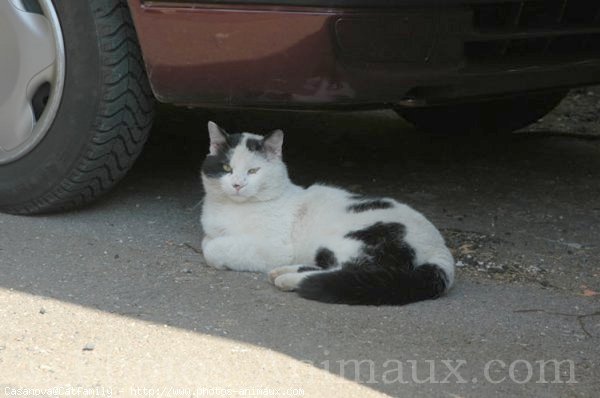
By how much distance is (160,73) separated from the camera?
4.26 m

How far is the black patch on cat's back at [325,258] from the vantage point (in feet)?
13.3

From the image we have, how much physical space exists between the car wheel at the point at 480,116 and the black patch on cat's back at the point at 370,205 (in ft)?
6.41

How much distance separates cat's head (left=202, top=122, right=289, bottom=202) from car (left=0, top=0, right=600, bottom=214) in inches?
9.1

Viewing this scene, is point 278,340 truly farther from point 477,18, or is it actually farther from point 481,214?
point 481,214

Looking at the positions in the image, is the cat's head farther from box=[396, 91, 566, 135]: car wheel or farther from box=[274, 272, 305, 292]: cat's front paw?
box=[396, 91, 566, 135]: car wheel

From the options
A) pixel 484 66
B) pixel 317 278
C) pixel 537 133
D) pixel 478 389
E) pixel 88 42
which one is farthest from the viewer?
pixel 537 133

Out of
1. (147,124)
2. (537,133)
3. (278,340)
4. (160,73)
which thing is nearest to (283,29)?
(160,73)

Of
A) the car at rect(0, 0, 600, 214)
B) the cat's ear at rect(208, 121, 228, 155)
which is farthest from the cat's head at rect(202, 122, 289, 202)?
the car at rect(0, 0, 600, 214)

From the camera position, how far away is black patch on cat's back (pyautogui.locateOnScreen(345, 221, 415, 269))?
3.90 m

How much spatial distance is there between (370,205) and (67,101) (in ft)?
4.47

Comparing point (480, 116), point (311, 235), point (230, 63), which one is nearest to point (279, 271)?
point (311, 235)

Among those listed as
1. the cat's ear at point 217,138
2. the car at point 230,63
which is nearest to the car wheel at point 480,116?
the car at point 230,63

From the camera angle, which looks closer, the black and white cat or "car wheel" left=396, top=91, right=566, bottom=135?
the black and white cat

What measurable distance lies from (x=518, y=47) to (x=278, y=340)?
64.1 inches
